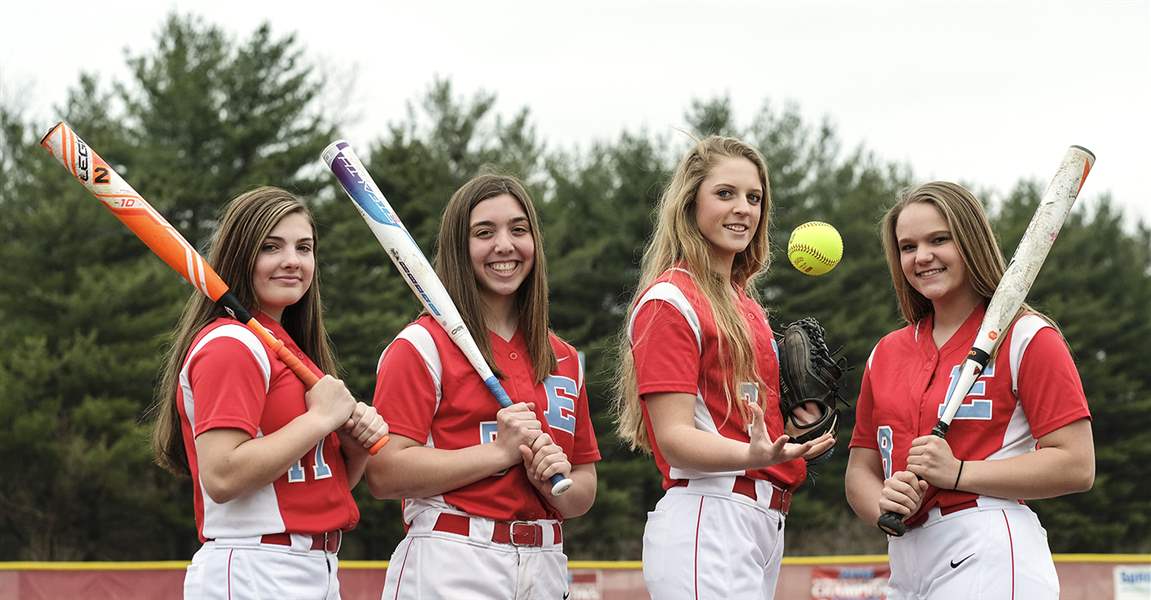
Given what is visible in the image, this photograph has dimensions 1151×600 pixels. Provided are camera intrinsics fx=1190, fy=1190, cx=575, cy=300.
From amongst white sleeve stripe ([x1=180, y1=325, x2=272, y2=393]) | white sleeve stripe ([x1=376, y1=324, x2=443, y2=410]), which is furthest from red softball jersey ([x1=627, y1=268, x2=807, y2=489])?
white sleeve stripe ([x1=180, y1=325, x2=272, y2=393])

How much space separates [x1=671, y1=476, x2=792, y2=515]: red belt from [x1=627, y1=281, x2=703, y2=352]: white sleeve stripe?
473mm

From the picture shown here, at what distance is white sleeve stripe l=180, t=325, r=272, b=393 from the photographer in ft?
12.9

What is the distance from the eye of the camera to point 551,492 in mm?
4176

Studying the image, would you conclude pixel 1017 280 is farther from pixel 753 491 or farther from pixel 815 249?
pixel 753 491

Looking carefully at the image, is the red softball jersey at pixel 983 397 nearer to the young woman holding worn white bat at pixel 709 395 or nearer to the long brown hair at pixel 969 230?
the long brown hair at pixel 969 230

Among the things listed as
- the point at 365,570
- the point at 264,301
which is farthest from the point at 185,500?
the point at 264,301

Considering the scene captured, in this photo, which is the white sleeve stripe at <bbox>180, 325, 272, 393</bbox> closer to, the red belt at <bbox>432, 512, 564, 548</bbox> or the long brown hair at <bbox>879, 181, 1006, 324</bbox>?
the red belt at <bbox>432, 512, 564, 548</bbox>

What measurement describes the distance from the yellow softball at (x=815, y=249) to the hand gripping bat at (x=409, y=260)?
4.46ft

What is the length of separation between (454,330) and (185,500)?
83.0ft

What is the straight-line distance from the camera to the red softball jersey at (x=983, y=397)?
406 cm

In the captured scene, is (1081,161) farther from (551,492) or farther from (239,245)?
(239,245)

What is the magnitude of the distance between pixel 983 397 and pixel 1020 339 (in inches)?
9.4

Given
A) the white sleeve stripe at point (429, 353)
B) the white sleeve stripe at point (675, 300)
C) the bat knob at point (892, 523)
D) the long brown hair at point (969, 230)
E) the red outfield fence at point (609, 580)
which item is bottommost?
the red outfield fence at point (609, 580)

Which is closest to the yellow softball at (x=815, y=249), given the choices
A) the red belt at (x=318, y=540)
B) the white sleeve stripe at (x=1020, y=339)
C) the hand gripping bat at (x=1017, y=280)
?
the hand gripping bat at (x=1017, y=280)
